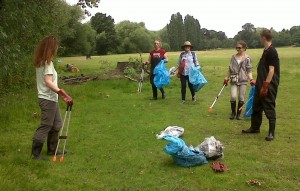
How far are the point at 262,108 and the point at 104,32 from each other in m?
68.9

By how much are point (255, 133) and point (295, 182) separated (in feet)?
9.72

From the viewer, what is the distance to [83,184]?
5523mm

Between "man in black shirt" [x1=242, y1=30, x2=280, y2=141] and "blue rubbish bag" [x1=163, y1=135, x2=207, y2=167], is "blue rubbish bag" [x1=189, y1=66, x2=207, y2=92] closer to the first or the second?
"man in black shirt" [x1=242, y1=30, x2=280, y2=141]

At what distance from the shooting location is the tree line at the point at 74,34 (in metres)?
10.8

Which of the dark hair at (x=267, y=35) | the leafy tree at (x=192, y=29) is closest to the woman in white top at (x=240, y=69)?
the dark hair at (x=267, y=35)

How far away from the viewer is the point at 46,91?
20.9 feet

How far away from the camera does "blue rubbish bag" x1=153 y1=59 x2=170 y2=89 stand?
13211 mm

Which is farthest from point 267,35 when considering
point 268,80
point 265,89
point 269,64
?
point 265,89

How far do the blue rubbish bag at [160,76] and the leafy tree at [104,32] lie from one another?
6220 cm

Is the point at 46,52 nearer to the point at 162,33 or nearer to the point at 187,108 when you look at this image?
the point at 187,108

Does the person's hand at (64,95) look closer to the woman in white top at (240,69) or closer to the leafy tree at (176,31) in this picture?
the woman in white top at (240,69)

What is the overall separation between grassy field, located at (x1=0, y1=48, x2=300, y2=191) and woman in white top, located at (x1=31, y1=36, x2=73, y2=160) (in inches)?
16.5

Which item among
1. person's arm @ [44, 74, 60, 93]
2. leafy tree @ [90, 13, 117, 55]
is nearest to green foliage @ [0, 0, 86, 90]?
person's arm @ [44, 74, 60, 93]

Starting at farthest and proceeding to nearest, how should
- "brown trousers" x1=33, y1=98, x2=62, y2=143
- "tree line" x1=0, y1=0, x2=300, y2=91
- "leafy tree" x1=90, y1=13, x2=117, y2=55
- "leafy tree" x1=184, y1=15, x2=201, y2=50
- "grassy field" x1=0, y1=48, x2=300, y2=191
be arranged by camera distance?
"leafy tree" x1=184, y1=15, x2=201, y2=50 < "leafy tree" x1=90, y1=13, x2=117, y2=55 < "tree line" x1=0, y1=0, x2=300, y2=91 < "brown trousers" x1=33, y1=98, x2=62, y2=143 < "grassy field" x1=0, y1=48, x2=300, y2=191
